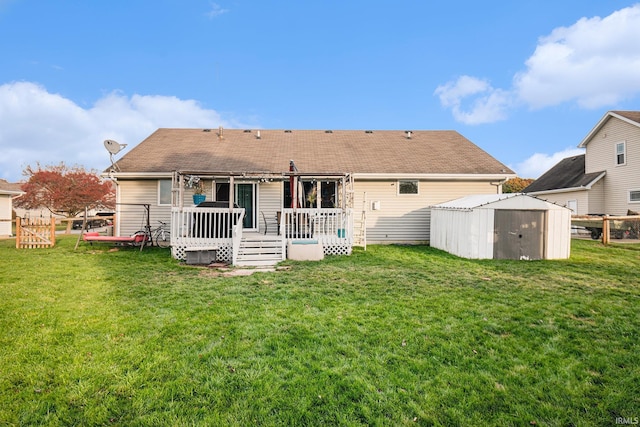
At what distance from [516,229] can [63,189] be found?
26.9m

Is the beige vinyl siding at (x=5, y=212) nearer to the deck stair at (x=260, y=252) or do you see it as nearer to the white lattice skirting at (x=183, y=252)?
the white lattice skirting at (x=183, y=252)

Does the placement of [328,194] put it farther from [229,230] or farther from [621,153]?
[621,153]

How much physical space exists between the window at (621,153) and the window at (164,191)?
23147mm

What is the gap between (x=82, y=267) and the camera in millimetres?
7801

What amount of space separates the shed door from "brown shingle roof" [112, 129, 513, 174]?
145 inches

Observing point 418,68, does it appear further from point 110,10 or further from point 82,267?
point 82,267

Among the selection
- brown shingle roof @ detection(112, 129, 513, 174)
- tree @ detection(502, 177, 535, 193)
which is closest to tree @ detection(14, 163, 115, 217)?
brown shingle roof @ detection(112, 129, 513, 174)

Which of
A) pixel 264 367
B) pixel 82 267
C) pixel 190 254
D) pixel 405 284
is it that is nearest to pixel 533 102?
pixel 405 284

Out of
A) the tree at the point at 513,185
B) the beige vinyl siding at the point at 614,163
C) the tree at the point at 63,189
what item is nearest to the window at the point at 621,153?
the beige vinyl siding at the point at 614,163

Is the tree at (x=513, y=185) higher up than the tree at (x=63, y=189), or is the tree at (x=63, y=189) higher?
the tree at (x=513, y=185)

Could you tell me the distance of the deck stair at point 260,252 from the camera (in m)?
8.68

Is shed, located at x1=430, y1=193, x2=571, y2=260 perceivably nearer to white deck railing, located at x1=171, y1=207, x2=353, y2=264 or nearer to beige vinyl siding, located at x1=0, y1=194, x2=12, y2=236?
white deck railing, located at x1=171, y1=207, x2=353, y2=264

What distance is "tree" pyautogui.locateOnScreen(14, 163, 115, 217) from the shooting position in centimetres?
2150

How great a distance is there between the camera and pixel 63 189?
21.4 meters
